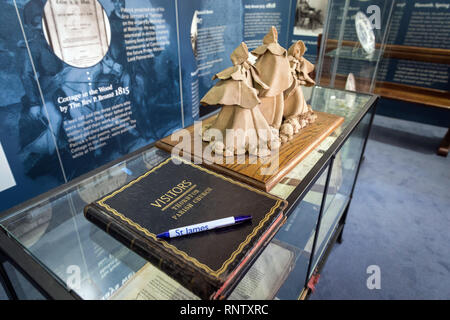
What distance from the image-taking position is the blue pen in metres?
0.54

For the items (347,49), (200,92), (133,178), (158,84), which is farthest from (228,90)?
(347,49)

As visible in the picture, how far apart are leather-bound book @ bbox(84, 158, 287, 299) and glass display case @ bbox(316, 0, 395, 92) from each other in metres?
1.93

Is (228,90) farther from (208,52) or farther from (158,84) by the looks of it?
(208,52)

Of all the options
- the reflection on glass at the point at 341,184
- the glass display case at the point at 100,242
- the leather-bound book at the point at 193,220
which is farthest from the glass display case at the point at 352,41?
the leather-bound book at the point at 193,220

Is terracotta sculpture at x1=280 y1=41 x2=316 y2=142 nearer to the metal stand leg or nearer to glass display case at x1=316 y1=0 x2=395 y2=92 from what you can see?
the metal stand leg

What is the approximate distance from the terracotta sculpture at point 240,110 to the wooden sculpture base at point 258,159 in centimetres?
3

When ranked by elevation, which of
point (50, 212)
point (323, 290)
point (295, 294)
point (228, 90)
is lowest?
point (323, 290)

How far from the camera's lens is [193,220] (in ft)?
1.89

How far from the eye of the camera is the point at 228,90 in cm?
74

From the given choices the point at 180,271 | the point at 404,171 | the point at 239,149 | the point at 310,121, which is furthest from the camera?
the point at 404,171

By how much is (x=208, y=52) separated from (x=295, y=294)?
122 centimetres

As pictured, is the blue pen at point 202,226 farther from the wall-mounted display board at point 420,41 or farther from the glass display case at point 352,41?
the wall-mounted display board at point 420,41

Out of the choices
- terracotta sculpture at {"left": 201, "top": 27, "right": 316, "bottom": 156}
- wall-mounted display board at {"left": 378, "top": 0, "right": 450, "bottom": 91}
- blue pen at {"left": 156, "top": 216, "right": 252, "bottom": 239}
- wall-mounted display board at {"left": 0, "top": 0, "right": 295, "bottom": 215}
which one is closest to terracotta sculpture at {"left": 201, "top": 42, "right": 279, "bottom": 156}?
terracotta sculpture at {"left": 201, "top": 27, "right": 316, "bottom": 156}

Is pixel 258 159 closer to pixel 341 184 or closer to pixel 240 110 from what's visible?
pixel 240 110
